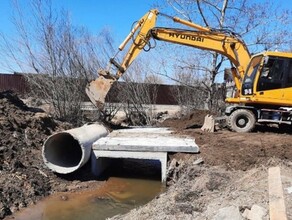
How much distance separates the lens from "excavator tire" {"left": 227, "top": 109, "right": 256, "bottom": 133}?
11094 mm

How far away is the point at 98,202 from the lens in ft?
23.9

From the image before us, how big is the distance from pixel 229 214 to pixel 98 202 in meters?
3.57

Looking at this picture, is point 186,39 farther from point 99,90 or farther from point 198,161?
point 198,161

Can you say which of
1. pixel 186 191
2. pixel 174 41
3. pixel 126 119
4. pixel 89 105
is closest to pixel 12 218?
pixel 186 191

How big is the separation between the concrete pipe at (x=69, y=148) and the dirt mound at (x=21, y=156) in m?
0.28

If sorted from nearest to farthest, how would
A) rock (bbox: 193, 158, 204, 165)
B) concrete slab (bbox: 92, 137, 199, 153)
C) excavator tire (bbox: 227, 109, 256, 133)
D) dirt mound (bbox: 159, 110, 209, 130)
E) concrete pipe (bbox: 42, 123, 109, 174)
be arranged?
rock (bbox: 193, 158, 204, 165) < concrete pipe (bbox: 42, 123, 109, 174) < concrete slab (bbox: 92, 137, 199, 153) < excavator tire (bbox: 227, 109, 256, 133) < dirt mound (bbox: 159, 110, 209, 130)

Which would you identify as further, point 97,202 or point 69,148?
point 69,148

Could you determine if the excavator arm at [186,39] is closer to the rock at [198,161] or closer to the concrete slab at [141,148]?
the concrete slab at [141,148]

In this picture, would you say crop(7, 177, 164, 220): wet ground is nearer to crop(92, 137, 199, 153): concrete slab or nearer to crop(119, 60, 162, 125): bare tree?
crop(92, 137, 199, 153): concrete slab

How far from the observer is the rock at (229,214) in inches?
167

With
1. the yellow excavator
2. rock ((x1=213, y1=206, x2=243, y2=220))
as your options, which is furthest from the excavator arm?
rock ((x1=213, y1=206, x2=243, y2=220))

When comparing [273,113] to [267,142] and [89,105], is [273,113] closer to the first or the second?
[267,142]

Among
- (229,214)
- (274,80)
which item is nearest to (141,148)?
(229,214)

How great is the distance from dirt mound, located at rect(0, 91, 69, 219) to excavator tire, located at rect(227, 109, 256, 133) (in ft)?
16.7
